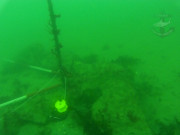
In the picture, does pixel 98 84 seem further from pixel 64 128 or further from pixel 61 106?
pixel 64 128

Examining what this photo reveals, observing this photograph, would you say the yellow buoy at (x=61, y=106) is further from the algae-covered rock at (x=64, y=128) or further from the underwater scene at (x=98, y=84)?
the algae-covered rock at (x=64, y=128)

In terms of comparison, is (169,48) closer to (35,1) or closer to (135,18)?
(135,18)

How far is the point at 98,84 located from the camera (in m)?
6.08

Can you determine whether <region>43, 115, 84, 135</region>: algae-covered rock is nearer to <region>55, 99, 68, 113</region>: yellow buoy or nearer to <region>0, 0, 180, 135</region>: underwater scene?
<region>0, 0, 180, 135</region>: underwater scene

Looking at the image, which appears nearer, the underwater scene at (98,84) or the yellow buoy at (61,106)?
the underwater scene at (98,84)

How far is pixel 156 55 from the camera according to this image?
8.70 meters

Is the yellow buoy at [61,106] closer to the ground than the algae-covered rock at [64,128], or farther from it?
farther from it

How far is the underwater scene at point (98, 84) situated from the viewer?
530cm

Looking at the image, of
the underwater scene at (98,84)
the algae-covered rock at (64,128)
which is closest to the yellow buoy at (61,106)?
the underwater scene at (98,84)

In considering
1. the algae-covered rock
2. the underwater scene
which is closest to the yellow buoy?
the underwater scene

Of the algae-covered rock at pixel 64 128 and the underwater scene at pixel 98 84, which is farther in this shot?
the algae-covered rock at pixel 64 128

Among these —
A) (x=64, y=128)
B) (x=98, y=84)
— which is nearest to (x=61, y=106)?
(x=64, y=128)

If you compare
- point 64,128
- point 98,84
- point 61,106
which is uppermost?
point 98,84

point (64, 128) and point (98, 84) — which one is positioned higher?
point (98, 84)
